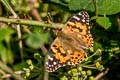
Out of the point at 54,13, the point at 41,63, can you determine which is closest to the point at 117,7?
the point at 41,63

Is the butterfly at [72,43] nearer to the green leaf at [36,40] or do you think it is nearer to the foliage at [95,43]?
the foliage at [95,43]

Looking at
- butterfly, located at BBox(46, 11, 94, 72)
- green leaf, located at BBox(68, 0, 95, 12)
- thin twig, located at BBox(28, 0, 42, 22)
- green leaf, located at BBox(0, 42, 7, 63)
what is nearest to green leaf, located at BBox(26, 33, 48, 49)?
butterfly, located at BBox(46, 11, 94, 72)

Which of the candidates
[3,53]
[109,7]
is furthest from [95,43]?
[3,53]

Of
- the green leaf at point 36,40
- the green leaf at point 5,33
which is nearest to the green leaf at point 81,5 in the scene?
the green leaf at point 36,40

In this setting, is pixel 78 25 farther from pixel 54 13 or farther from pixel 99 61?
pixel 54 13

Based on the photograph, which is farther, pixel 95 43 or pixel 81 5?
pixel 95 43

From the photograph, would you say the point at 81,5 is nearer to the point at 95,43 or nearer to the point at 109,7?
the point at 109,7
